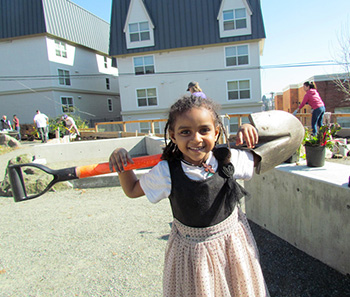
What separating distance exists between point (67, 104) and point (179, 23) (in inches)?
471

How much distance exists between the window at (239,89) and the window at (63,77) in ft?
46.7

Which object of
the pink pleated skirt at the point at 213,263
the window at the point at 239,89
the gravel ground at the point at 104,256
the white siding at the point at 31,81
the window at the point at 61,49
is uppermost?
the window at the point at 61,49

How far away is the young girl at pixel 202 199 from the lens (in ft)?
4.59

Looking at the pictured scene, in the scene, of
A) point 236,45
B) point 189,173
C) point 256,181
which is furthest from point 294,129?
point 236,45

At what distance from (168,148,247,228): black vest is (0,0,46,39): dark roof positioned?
24.1 m

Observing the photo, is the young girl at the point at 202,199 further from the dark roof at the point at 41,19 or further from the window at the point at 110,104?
the window at the point at 110,104

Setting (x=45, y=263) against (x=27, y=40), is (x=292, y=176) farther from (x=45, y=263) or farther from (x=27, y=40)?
(x=27, y=40)

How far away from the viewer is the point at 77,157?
8977 mm

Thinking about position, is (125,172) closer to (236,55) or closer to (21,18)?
(236,55)

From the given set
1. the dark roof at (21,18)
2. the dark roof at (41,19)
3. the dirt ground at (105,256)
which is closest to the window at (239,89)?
the dark roof at (41,19)

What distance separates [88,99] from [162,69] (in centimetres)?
958

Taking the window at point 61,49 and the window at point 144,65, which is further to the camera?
the window at point 61,49

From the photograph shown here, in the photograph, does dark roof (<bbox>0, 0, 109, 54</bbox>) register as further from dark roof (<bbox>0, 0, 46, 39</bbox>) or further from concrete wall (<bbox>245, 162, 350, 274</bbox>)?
concrete wall (<bbox>245, 162, 350, 274</bbox>)

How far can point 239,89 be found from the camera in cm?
1967
